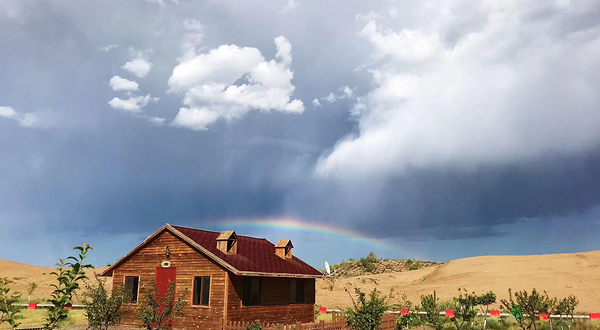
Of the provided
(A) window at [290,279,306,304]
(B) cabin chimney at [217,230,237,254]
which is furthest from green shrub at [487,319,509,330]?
(B) cabin chimney at [217,230,237,254]

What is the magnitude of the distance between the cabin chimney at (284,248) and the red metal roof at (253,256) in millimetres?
352

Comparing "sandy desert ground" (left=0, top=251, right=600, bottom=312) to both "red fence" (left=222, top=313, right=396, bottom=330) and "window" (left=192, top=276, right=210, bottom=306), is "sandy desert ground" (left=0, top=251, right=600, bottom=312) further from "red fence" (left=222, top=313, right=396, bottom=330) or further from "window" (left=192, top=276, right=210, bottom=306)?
"window" (left=192, top=276, right=210, bottom=306)

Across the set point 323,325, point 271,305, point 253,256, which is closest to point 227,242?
point 253,256

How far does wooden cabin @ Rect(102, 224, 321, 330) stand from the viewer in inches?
909

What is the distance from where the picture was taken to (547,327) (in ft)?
86.8

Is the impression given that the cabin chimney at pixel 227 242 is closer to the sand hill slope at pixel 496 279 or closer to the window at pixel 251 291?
the window at pixel 251 291

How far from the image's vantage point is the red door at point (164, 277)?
24.8 m

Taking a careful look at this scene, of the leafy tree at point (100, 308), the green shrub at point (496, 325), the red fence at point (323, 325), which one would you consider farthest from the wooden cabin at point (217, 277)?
the green shrub at point (496, 325)

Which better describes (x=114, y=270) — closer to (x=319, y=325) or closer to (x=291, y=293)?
(x=291, y=293)

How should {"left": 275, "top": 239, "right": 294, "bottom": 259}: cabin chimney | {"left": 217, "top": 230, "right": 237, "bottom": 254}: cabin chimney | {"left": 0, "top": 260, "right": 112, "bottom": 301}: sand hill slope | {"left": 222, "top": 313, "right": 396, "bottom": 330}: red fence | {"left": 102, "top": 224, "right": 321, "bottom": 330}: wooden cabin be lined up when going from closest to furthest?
{"left": 222, "top": 313, "right": 396, "bottom": 330}: red fence
{"left": 102, "top": 224, "right": 321, "bottom": 330}: wooden cabin
{"left": 217, "top": 230, "right": 237, "bottom": 254}: cabin chimney
{"left": 275, "top": 239, "right": 294, "bottom": 259}: cabin chimney
{"left": 0, "top": 260, "right": 112, "bottom": 301}: sand hill slope

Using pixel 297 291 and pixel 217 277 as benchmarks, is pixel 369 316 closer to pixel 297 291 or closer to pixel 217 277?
pixel 217 277

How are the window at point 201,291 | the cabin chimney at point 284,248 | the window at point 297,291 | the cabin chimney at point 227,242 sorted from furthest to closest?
the cabin chimney at point 284,248
the window at point 297,291
the cabin chimney at point 227,242
the window at point 201,291

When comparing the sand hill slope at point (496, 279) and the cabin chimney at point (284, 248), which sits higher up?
the cabin chimney at point (284, 248)

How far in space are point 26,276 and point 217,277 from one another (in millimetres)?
77482
